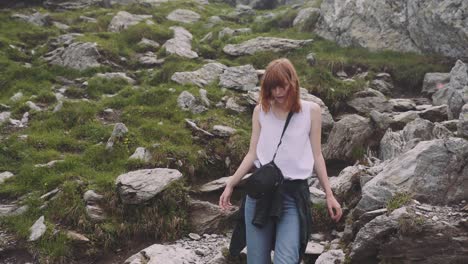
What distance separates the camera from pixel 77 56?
21516 millimetres

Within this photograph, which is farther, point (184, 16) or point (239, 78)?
point (184, 16)

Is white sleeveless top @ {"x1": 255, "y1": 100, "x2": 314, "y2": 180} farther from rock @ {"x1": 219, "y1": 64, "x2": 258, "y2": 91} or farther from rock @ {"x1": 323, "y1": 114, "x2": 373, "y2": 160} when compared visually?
rock @ {"x1": 219, "y1": 64, "x2": 258, "y2": 91}

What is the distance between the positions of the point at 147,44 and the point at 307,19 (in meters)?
10.1

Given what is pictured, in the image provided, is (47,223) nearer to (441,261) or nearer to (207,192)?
(207,192)

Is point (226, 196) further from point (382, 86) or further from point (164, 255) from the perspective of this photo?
point (382, 86)

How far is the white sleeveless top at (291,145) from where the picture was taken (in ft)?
18.3

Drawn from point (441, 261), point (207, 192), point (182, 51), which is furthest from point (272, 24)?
point (441, 261)

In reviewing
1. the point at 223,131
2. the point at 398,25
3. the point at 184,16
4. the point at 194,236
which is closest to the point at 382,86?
the point at 398,25

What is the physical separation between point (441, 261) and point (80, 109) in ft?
42.1

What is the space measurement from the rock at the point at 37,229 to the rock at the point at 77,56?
11.6m

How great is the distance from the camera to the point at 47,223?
10.7m

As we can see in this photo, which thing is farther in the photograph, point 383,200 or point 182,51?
point 182,51

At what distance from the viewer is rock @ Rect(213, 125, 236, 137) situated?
47.8 feet

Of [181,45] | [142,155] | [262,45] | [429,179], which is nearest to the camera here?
[429,179]
